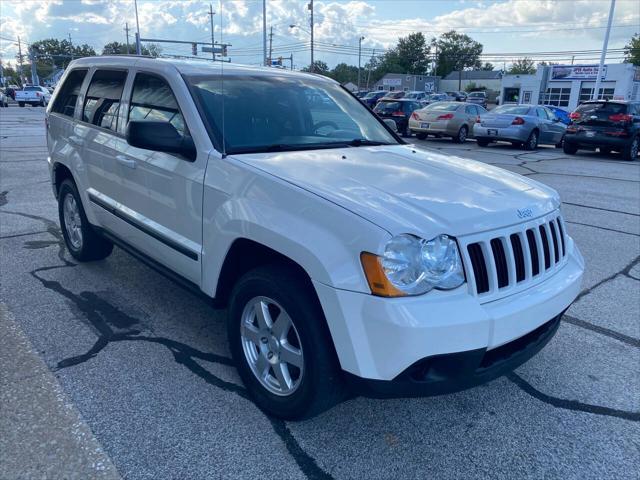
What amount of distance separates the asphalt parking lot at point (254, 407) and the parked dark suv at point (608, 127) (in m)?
12.5

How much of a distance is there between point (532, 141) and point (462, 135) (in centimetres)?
252

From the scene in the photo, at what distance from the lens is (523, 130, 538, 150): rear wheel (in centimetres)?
1716

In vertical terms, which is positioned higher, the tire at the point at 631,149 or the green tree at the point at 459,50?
the green tree at the point at 459,50

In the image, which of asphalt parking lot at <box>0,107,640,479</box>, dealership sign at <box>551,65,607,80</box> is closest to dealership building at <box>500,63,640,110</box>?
dealership sign at <box>551,65,607,80</box>

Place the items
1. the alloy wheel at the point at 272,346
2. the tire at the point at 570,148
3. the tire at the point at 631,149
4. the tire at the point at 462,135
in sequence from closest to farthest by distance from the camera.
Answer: the alloy wheel at the point at 272,346 → the tire at the point at 631,149 → the tire at the point at 570,148 → the tire at the point at 462,135

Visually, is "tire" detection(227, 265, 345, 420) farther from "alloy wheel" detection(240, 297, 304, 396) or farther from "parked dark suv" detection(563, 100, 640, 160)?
"parked dark suv" detection(563, 100, 640, 160)

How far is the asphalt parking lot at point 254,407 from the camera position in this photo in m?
2.49

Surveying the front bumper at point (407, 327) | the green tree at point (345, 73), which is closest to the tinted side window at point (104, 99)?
the front bumper at point (407, 327)

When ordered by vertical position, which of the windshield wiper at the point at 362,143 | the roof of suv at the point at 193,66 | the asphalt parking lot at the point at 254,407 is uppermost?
the roof of suv at the point at 193,66

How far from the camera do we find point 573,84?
50.2 m

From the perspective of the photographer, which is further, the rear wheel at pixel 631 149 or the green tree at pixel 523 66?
the green tree at pixel 523 66

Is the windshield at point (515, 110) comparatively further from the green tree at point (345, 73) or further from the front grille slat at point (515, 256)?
the green tree at point (345, 73)

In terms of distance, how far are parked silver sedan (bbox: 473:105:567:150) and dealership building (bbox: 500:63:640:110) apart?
3253 cm

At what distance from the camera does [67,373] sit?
10.3ft
